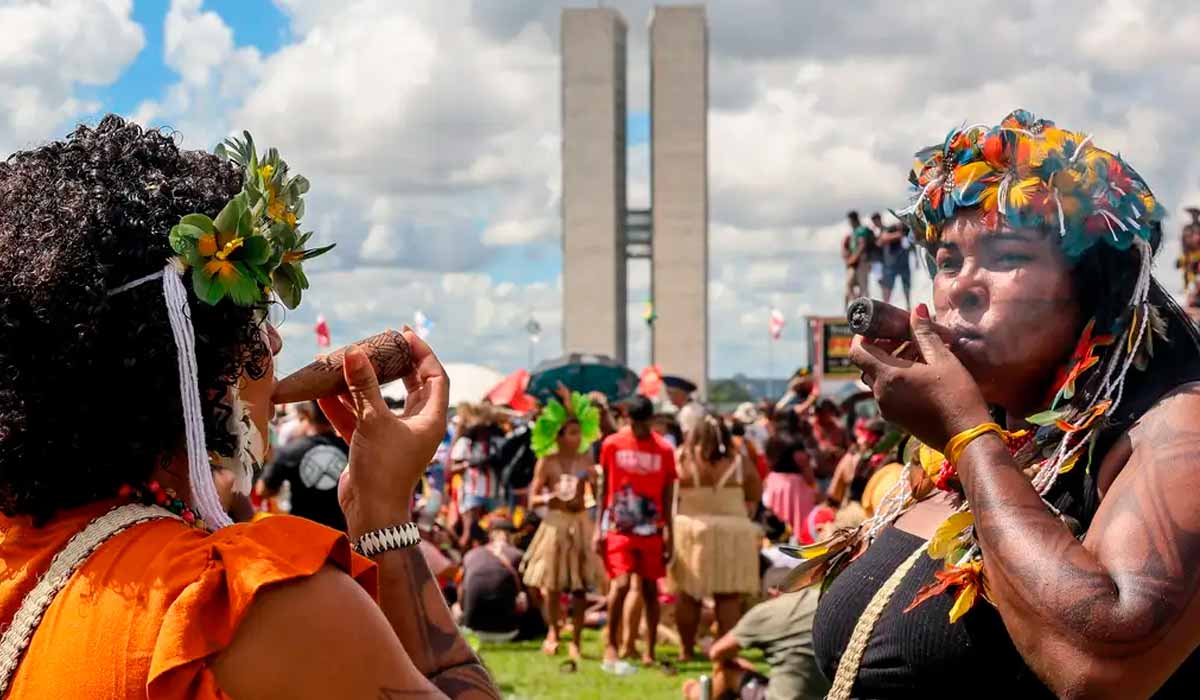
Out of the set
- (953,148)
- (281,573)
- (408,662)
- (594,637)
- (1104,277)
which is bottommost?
(594,637)

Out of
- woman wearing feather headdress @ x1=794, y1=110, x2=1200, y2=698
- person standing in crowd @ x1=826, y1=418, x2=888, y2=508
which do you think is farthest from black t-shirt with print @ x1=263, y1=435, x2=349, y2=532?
woman wearing feather headdress @ x1=794, y1=110, x2=1200, y2=698

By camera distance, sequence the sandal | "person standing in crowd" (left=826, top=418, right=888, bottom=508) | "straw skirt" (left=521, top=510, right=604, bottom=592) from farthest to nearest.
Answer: "straw skirt" (left=521, top=510, right=604, bottom=592)
the sandal
"person standing in crowd" (left=826, top=418, right=888, bottom=508)

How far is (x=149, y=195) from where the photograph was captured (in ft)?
5.26

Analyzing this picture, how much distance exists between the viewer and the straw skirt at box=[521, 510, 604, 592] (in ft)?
29.9

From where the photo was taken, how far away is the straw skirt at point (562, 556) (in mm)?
9125

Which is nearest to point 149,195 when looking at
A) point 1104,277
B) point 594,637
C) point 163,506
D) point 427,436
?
point 163,506

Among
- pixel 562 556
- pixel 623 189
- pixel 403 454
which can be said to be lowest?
pixel 562 556

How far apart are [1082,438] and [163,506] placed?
132 centimetres

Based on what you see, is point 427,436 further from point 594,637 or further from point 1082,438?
point 594,637

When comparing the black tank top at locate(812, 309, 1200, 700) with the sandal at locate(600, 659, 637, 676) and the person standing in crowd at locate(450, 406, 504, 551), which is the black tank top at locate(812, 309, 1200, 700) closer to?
the sandal at locate(600, 659, 637, 676)

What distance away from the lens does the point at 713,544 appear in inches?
343

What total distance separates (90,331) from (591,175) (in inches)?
1988

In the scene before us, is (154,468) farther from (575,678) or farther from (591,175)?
(591,175)

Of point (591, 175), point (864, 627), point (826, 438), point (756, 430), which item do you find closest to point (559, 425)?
point (756, 430)
